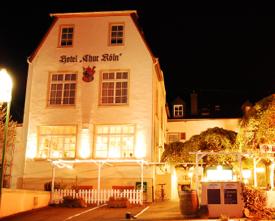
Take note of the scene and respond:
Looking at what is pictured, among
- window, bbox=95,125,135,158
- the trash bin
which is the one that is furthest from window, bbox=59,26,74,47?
the trash bin

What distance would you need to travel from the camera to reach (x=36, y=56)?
2745 centimetres

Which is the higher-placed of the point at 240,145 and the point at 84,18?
the point at 84,18

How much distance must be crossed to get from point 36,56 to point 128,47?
606cm

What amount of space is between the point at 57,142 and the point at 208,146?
971 cm

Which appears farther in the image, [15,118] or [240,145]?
[15,118]

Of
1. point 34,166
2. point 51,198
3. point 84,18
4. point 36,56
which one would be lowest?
point 51,198

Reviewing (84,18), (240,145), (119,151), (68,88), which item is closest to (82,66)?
(68,88)

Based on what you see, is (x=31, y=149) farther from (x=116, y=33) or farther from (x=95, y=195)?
(x=116, y=33)

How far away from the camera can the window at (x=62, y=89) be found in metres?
26.5

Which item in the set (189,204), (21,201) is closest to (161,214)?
(189,204)

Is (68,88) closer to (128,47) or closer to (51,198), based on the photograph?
(128,47)

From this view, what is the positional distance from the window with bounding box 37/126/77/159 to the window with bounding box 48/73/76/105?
1.65 meters

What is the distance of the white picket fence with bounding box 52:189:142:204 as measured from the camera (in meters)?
22.4

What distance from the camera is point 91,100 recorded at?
26.2 meters
